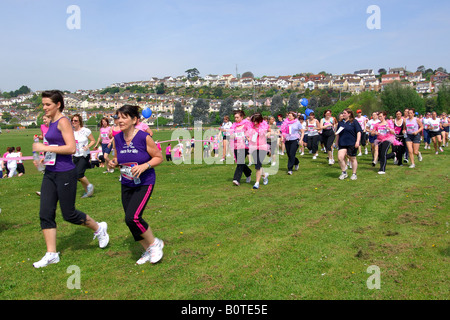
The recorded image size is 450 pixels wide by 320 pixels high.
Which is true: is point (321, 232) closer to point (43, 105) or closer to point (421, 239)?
point (421, 239)

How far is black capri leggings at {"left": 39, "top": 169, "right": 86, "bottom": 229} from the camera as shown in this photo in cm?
518

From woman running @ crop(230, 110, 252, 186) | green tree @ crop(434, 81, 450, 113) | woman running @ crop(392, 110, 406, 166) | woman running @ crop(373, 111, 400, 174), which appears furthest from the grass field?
green tree @ crop(434, 81, 450, 113)

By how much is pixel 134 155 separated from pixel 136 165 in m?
0.18

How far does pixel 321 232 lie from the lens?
6371 mm

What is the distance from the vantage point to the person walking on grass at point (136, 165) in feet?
16.1

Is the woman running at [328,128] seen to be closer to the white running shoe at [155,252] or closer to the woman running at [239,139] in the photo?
the woman running at [239,139]

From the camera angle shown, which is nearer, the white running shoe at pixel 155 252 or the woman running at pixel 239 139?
the white running shoe at pixel 155 252

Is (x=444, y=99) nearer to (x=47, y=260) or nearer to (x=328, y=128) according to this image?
(x=328, y=128)

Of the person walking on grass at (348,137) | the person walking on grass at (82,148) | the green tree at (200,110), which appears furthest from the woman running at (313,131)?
the green tree at (200,110)

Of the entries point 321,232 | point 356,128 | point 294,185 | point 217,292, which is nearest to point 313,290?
point 217,292

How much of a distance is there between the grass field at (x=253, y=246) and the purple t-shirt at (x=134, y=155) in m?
1.31

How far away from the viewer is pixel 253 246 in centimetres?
576

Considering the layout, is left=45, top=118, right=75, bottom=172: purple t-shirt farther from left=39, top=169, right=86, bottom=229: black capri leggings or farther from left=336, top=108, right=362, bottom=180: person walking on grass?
left=336, top=108, right=362, bottom=180: person walking on grass

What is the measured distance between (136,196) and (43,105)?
200 centimetres
